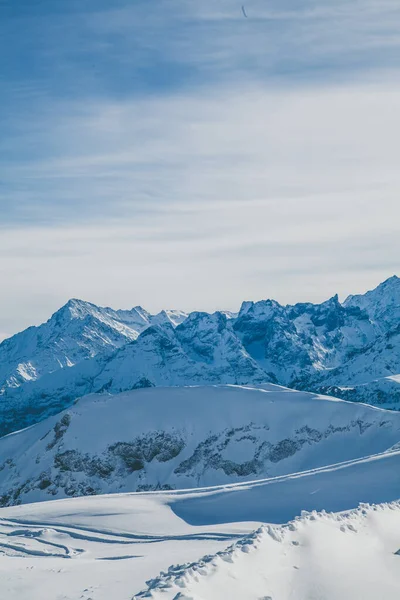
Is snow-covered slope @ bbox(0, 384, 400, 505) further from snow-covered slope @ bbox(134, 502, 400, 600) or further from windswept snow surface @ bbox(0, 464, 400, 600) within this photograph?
snow-covered slope @ bbox(134, 502, 400, 600)

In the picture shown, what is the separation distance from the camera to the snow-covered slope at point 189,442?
107m

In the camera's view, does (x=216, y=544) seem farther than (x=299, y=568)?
Yes

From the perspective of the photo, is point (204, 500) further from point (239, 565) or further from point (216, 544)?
point (239, 565)

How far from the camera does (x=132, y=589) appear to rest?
24547 mm

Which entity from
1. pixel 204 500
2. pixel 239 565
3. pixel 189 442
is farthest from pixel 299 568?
pixel 189 442

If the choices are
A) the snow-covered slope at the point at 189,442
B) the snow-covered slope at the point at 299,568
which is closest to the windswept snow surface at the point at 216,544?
the snow-covered slope at the point at 299,568

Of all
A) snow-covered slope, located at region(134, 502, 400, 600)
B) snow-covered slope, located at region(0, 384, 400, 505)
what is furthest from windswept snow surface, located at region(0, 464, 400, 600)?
snow-covered slope, located at region(0, 384, 400, 505)

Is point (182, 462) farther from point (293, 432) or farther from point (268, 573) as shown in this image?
point (268, 573)

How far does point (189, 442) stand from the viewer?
371ft

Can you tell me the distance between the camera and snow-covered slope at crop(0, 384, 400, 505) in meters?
107

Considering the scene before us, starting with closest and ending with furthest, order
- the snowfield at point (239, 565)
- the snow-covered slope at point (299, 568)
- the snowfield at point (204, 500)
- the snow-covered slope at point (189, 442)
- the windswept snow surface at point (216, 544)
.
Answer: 1. the snow-covered slope at point (299, 568)
2. the snowfield at point (239, 565)
3. the windswept snow surface at point (216, 544)
4. the snowfield at point (204, 500)
5. the snow-covered slope at point (189, 442)

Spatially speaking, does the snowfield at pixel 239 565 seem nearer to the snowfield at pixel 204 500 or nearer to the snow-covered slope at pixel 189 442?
the snowfield at pixel 204 500

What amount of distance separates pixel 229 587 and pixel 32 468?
331 ft

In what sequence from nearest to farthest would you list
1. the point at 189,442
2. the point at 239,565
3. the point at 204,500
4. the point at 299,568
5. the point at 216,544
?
the point at 239,565 < the point at 299,568 < the point at 216,544 < the point at 204,500 < the point at 189,442
